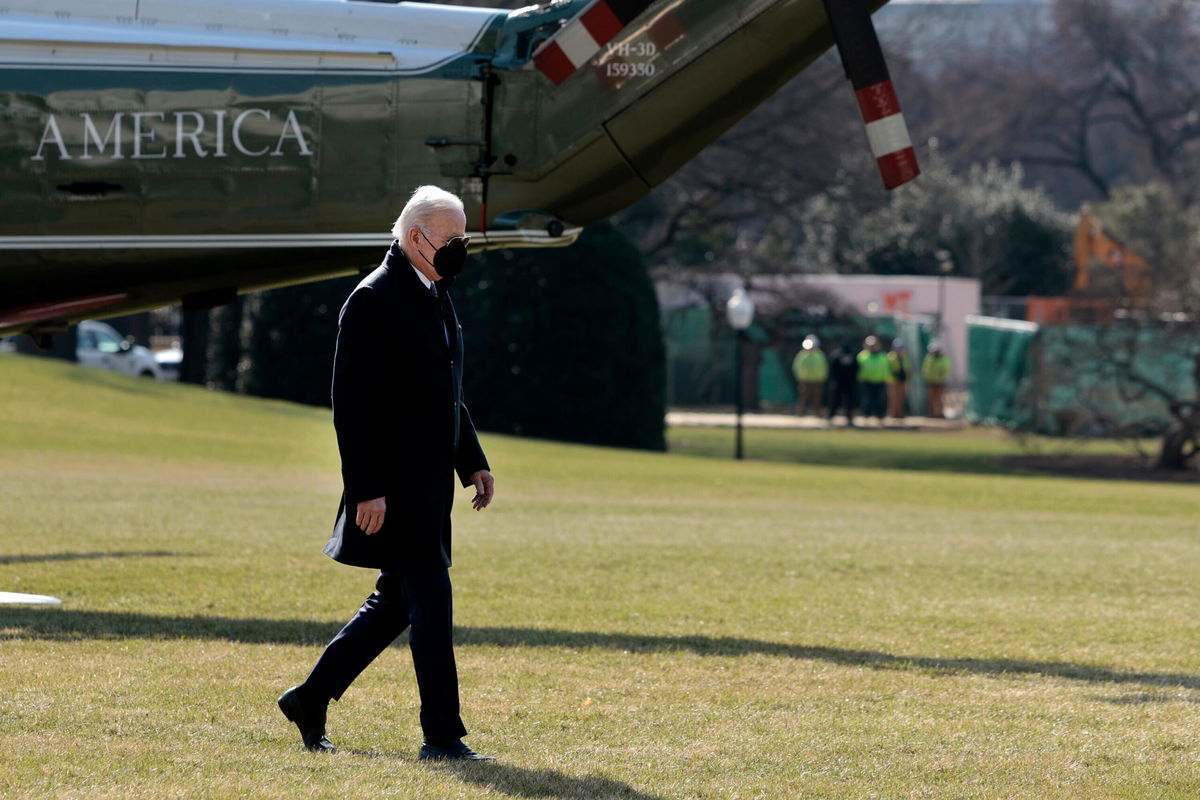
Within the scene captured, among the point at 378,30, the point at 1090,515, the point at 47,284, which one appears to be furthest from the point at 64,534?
the point at 1090,515

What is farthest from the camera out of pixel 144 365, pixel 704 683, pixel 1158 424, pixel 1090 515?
pixel 144 365

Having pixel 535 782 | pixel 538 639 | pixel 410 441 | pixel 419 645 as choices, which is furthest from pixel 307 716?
pixel 538 639

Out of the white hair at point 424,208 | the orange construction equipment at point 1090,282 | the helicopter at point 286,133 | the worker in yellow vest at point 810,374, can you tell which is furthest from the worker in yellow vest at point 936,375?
the white hair at point 424,208

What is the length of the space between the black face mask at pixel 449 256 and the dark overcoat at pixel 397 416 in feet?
0.33

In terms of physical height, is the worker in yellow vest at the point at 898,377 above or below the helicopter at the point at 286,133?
below

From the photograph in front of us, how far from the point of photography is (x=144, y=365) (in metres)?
43.8

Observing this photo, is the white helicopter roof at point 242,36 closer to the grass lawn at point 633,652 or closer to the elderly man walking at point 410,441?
the grass lawn at point 633,652

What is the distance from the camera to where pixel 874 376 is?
40344mm

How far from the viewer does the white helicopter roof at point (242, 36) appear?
392 inches

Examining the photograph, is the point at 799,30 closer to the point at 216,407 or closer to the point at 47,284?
the point at 47,284

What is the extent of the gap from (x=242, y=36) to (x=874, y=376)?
31.6 m

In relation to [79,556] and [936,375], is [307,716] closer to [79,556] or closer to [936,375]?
[79,556]

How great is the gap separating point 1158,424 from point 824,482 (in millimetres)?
12194

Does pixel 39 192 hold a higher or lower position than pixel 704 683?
higher
